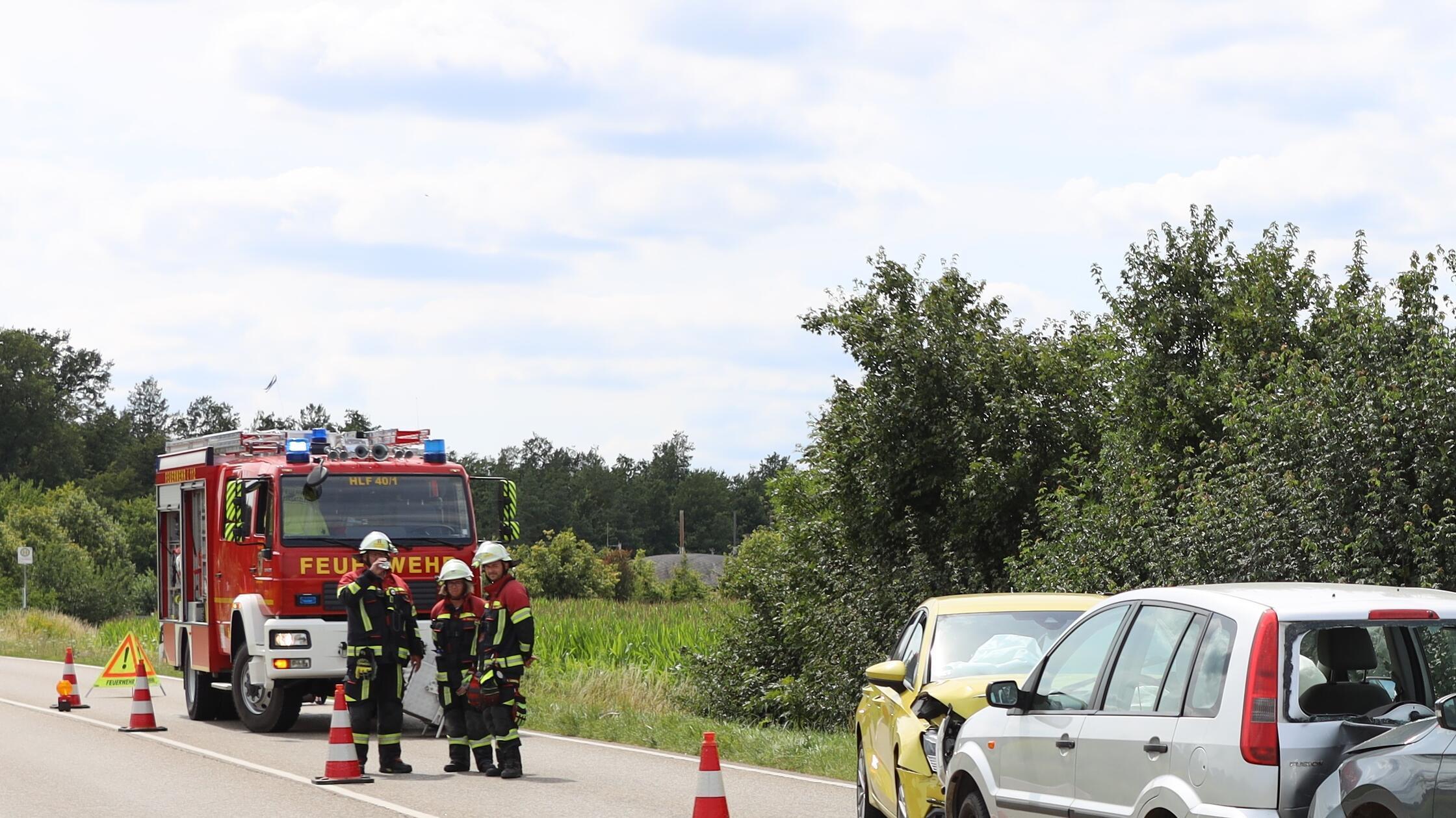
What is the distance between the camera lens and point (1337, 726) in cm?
581

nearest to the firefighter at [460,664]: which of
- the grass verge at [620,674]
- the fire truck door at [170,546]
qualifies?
the grass verge at [620,674]

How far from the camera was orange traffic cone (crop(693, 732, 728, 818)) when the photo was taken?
30.4 ft

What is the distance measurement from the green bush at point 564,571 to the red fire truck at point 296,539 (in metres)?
49.9

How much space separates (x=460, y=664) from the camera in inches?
565

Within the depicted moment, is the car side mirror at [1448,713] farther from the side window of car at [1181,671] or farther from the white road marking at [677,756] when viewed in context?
the white road marking at [677,756]

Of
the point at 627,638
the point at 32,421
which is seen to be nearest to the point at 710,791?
the point at 627,638

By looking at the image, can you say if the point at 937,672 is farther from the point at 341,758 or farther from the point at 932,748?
the point at 341,758

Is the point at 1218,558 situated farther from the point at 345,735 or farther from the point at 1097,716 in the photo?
the point at 1097,716

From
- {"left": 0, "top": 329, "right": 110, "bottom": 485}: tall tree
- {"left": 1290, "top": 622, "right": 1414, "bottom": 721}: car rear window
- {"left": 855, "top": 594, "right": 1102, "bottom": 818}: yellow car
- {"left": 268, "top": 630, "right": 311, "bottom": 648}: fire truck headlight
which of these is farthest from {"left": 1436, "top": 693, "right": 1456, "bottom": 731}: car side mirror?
{"left": 0, "top": 329, "right": 110, "bottom": 485}: tall tree

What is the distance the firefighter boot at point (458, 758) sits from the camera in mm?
14516

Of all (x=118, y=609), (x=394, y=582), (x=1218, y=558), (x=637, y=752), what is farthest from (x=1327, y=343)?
(x=118, y=609)

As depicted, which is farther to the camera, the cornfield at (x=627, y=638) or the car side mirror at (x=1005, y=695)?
the cornfield at (x=627, y=638)

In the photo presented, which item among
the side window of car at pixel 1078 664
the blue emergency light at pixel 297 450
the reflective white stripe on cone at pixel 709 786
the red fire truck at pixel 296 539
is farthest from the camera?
the blue emergency light at pixel 297 450

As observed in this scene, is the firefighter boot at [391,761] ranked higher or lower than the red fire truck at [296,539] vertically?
lower
